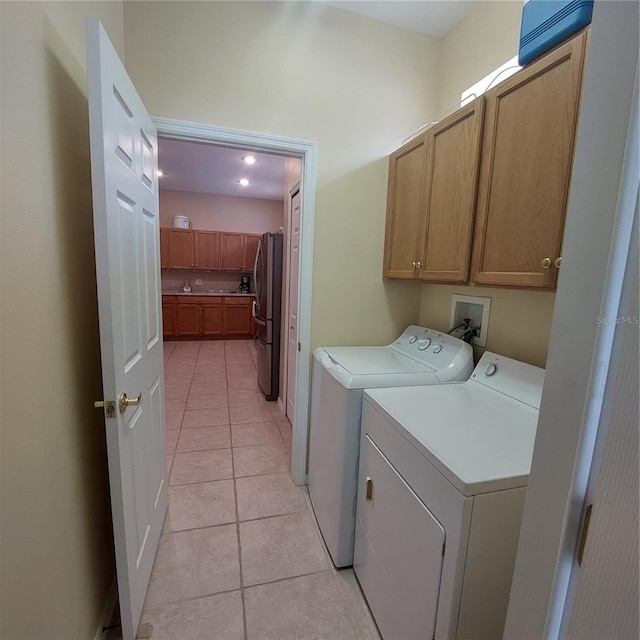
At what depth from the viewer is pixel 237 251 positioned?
616 cm

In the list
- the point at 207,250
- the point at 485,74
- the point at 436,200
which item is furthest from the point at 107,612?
the point at 207,250

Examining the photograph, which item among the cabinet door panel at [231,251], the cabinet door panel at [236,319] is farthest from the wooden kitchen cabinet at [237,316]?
the cabinet door panel at [231,251]

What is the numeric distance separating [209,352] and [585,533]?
524 cm

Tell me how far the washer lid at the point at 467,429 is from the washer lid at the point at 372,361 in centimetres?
20

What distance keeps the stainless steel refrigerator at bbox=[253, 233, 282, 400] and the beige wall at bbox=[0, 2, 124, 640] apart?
6.55 ft

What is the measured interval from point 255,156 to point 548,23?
Answer: 345 cm

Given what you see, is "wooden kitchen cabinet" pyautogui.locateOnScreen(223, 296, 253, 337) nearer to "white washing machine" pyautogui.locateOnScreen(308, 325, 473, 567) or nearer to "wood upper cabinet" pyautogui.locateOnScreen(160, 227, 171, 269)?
"wood upper cabinet" pyautogui.locateOnScreen(160, 227, 171, 269)

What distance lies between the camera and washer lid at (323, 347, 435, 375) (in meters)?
1.58

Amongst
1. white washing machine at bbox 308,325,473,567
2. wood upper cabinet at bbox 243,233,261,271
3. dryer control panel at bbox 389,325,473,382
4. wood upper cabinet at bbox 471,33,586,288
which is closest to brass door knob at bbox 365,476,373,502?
white washing machine at bbox 308,325,473,567

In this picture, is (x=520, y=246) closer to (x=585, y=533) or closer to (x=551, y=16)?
(x=551, y=16)

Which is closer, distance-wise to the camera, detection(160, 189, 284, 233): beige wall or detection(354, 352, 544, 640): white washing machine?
detection(354, 352, 544, 640): white washing machine

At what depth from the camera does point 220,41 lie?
1658mm

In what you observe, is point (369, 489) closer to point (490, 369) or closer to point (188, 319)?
point (490, 369)

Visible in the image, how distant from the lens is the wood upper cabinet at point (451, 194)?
1.35 metres
